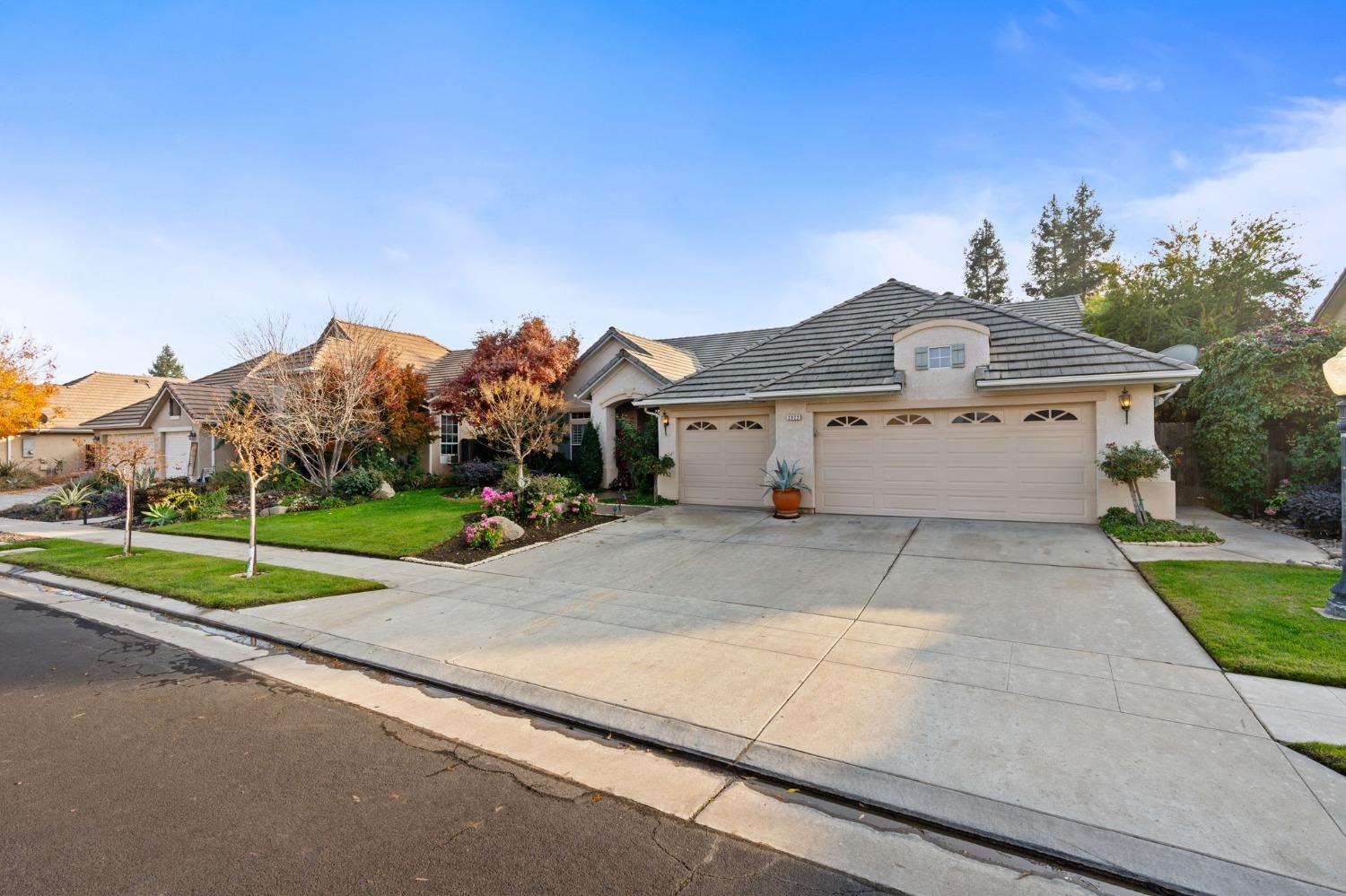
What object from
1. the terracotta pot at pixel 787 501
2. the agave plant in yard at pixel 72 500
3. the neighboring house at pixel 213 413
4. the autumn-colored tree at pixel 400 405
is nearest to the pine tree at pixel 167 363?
the neighboring house at pixel 213 413

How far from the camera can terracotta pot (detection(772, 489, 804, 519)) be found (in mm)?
11812

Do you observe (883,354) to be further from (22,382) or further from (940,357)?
(22,382)

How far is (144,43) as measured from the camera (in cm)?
896

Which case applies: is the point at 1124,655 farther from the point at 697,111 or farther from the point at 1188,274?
the point at 1188,274

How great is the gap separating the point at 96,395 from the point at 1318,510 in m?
48.9

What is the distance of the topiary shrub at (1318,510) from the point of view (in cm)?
892

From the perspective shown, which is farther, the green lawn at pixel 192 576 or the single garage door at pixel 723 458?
the single garage door at pixel 723 458

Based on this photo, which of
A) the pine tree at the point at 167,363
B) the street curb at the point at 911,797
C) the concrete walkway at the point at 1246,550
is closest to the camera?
the street curb at the point at 911,797

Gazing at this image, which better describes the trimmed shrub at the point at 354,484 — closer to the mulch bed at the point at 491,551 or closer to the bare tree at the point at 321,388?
the bare tree at the point at 321,388

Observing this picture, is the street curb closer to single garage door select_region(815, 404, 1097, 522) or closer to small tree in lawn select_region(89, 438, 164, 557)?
small tree in lawn select_region(89, 438, 164, 557)

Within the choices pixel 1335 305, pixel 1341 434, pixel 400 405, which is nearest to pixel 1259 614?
pixel 1341 434

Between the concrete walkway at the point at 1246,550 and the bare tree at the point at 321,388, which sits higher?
the bare tree at the point at 321,388

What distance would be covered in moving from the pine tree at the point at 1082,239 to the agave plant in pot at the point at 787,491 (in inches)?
1479

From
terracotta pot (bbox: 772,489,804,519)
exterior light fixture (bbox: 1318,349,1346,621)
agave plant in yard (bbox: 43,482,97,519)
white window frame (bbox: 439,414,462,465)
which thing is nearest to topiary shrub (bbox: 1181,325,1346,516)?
exterior light fixture (bbox: 1318,349,1346,621)
